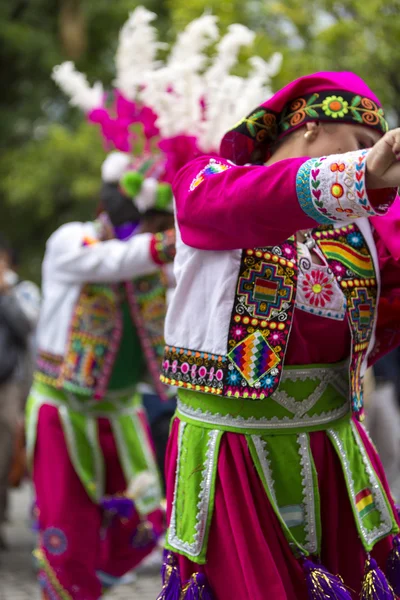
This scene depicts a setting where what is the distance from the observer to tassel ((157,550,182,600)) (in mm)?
2314

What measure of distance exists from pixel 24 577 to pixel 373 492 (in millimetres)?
3060

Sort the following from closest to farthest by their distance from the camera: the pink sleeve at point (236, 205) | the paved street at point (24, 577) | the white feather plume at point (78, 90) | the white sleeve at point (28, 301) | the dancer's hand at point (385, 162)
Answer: the dancer's hand at point (385, 162)
the pink sleeve at point (236, 205)
the white feather plume at point (78, 90)
the paved street at point (24, 577)
the white sleeve at point (28, 301)

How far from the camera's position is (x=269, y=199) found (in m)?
1.92

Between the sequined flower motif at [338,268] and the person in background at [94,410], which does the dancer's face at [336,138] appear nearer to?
the sequined flower motif at [338,268]

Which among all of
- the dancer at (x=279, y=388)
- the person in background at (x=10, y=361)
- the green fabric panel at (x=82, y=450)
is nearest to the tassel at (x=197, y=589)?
the dancer at (x=279, y=388)

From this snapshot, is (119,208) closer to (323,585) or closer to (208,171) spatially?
(208,171)

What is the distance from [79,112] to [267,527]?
36.9 ft

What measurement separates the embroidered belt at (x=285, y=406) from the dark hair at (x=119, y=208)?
5.92 ft

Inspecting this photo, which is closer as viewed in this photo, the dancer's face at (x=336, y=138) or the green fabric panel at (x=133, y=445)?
the dancer's face at (x=336, y=138)

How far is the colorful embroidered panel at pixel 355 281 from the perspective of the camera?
2363mm

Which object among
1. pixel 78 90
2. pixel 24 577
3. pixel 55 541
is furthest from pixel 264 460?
pixel 24 577

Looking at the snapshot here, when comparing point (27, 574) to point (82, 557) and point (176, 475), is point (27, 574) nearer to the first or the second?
point (82, 557)

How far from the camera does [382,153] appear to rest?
177cm

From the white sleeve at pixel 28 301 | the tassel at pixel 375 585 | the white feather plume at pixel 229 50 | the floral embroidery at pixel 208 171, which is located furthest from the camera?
the white sleeve at pixel 28 301
